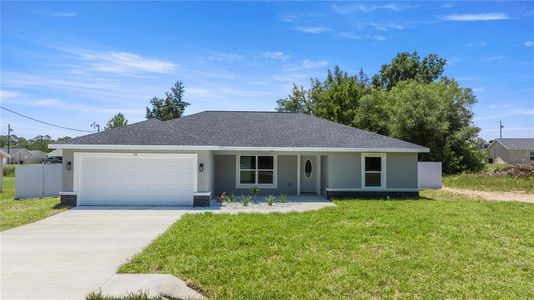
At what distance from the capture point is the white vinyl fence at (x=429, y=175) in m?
21.5

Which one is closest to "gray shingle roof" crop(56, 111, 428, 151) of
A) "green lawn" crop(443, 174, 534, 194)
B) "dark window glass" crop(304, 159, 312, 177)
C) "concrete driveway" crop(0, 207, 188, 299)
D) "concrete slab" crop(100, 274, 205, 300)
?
"dark window glass" crop(304, 159, 312, 177)

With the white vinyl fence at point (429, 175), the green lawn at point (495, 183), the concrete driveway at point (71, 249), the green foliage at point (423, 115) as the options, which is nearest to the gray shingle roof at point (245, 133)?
the concrete driveway at point (71, 249)

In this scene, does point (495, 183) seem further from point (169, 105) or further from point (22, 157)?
point (22, 157)

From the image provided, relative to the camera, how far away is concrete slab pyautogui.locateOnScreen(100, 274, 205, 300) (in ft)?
16.0

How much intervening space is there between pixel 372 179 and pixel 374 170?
418 millimetres

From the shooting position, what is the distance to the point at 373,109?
33.8 meters

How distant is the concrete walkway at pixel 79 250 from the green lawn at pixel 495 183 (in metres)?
14.1

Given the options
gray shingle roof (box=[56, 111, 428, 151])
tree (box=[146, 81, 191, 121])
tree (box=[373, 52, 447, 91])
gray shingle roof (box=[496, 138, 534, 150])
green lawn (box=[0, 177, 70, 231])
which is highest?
tree (box=[373, 52, 447, 91])

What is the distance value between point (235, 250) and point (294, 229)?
227 centimetres

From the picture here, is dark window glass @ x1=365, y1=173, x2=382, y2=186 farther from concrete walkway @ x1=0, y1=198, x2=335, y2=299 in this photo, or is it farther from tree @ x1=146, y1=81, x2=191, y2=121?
tree @ x1=146, y1=81, x2=191, y2=121

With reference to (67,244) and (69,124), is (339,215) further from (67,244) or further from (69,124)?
(69,124)

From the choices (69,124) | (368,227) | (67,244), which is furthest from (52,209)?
(69,124)

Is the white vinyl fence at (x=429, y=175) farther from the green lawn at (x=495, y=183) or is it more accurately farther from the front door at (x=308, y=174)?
the front door at (x=308, y=174)

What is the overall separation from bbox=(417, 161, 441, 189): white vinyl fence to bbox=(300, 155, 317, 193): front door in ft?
27.0
